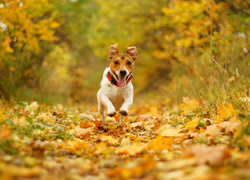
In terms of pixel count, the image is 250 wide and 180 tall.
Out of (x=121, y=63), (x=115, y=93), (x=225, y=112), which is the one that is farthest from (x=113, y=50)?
(x=225, y=112)

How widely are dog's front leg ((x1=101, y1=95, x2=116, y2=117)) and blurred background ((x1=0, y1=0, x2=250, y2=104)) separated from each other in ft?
5.63

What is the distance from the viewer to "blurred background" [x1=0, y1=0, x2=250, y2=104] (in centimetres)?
498

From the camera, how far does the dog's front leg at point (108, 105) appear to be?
3.79 metres

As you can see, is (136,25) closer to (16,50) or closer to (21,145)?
(16,50)

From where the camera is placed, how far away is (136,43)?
13.6 meters

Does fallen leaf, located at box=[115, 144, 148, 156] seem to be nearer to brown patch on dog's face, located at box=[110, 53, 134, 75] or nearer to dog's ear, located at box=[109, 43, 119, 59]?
brown patch on dog's face, located at box=[110, 53, 134, 75]

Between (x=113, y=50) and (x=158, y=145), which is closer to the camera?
A: (x=158, y=145)

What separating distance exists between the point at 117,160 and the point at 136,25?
11.1 m

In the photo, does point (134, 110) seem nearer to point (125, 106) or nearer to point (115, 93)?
point (115, 93)

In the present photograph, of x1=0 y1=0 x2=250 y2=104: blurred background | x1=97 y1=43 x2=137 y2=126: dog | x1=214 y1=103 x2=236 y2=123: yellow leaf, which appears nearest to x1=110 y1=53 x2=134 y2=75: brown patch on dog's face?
x1=97 y1=43 x2=137 y2=126: dog

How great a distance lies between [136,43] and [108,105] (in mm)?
10022

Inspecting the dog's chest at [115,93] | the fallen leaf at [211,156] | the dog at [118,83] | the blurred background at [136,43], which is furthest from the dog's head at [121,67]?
the fallen leaf at [211,156]

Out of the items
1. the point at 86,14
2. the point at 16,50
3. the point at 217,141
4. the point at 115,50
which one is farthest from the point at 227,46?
the point at 86,14

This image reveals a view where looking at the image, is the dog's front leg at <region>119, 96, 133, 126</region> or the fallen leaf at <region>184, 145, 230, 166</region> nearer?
the fallen leaf at <region>184, 145, 230, 166</region>
